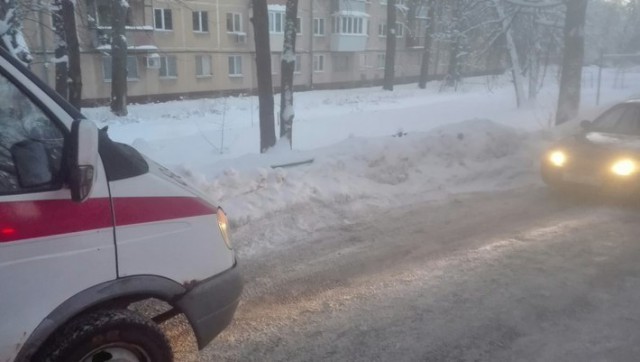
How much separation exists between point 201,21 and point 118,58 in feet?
41.8

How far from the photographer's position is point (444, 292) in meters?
4.77

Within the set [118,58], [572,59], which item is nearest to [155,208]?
[572,59]

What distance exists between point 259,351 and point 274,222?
2.80 meters

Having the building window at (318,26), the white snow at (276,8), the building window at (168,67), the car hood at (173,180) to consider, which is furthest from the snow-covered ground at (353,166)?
the building window at (318,26)

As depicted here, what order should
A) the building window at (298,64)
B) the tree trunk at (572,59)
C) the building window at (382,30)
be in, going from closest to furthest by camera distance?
1. the tree trunk at (572,59)
2. the building window at (298,64)
3. the building window at (382,30)

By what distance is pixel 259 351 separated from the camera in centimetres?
386

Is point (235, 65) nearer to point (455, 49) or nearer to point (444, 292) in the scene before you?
point (455, 49)

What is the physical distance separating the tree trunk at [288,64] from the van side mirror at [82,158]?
8420 millimetres

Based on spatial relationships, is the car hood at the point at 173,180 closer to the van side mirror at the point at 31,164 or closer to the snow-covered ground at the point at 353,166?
the van side mirror at the point at 31,164

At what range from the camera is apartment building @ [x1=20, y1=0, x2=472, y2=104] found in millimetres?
28562

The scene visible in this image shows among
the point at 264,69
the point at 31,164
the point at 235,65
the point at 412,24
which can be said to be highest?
the point at 412,24

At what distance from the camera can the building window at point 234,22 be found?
35969mm

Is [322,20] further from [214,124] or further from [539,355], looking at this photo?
[539,355]

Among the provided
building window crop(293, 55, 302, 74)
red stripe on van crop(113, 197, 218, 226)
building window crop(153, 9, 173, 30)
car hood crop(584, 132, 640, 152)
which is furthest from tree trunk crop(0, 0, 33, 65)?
building window crop(293, 55, 302, 74)
